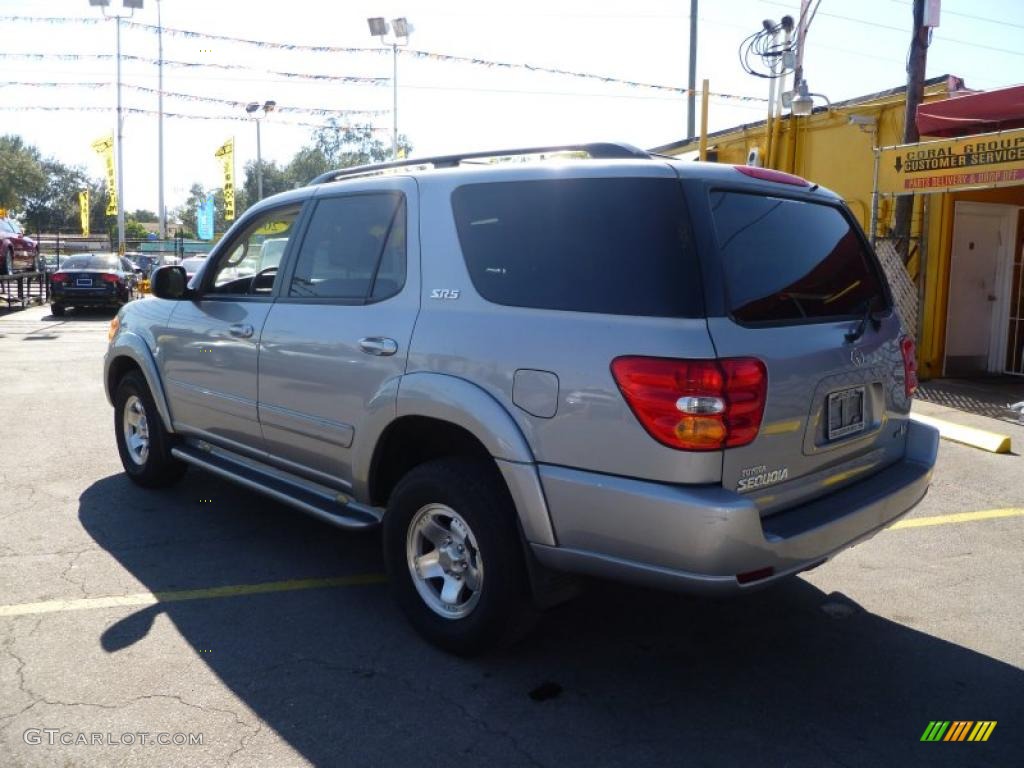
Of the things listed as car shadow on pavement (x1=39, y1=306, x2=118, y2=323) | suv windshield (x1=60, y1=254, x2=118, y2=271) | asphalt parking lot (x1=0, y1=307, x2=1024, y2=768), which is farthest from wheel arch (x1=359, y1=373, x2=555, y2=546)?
suv windshield (x1=60, y1=254, x2=118, y2=271)

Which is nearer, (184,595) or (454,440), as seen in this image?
(454,440)

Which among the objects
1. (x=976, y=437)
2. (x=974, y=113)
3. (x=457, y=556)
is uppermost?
(x=974, y=113)

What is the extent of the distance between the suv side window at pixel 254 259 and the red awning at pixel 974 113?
836 centimetres

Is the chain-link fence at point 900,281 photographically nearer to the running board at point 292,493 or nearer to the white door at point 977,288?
the white door at point 977,288

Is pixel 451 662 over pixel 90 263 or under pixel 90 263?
under

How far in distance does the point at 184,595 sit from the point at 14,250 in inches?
835

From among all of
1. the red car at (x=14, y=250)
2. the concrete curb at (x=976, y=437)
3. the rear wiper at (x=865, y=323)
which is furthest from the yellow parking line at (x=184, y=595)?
the red car at (x=14, y=250)

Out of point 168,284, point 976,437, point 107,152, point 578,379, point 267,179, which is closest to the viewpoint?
point 578,379

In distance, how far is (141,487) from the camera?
5.75 metres

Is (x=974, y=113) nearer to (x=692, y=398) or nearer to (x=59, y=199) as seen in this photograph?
(x=692, y=398)

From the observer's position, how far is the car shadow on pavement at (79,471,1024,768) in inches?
112

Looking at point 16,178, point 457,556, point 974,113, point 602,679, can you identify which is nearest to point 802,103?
point 974,113

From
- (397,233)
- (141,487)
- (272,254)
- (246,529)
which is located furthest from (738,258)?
(141,487)

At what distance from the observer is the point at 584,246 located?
10.1ft
